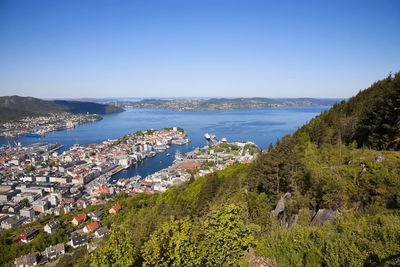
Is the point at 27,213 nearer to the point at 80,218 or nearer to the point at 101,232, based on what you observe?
the point at 80,218

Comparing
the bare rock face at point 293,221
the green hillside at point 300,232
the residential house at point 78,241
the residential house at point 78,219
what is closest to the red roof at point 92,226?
the residential house at point 78,241

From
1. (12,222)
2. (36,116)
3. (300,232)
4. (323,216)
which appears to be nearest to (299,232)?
(300,232)

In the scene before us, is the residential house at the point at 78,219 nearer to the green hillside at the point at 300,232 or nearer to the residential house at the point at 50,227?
the residential house at the point at 50,227

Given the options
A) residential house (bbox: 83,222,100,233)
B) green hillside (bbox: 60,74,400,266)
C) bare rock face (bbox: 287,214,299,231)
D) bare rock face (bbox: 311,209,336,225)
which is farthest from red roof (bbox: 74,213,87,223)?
bare rock face (bbox: 311,209,336,225)

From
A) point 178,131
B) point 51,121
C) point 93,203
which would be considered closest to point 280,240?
point 93,203

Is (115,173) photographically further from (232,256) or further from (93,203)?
(232,256)

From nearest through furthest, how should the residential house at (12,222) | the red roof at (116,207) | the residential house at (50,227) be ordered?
the residential house at (50,227)
the residential house at (12,222)
the red roof at (116,207)
